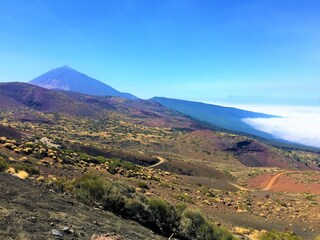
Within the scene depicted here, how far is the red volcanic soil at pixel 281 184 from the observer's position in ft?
168

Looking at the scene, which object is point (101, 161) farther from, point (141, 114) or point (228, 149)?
point (141, 114)

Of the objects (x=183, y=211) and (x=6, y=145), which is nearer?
(x=183, y=211)

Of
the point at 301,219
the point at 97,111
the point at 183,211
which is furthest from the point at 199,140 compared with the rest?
the point at 183,211

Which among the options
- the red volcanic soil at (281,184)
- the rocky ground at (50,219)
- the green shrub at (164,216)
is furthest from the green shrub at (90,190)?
the red volcanic soil at (281,184)

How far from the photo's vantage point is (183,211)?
15.7m

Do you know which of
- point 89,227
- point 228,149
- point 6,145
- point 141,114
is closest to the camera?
point 89,227

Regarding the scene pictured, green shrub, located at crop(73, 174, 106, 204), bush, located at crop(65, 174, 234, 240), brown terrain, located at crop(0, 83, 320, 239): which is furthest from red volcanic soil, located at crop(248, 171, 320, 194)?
green shrub, located at crop(73, 174, 106, 204)

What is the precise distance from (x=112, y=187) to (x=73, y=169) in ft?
44.6

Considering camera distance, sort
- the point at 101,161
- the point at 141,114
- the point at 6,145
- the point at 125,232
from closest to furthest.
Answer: the point at 125,232, the point at 6,145, the point at 101,161, the point at 141,114

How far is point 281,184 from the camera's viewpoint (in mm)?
56812

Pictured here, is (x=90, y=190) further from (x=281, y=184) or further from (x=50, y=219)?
(x=281, y=184)

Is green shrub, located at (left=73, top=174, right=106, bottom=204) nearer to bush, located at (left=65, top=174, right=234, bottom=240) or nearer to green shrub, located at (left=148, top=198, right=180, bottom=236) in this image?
bush, located at (left=65, top=174, right=234, bottom=240)

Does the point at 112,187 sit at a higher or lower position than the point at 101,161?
higher

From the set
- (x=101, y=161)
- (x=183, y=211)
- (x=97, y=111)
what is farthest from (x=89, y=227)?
(x=97, y=111)
